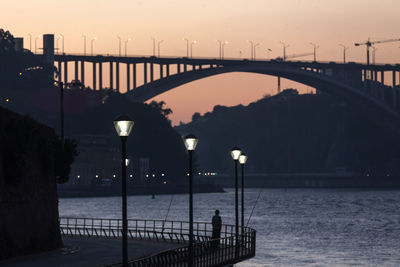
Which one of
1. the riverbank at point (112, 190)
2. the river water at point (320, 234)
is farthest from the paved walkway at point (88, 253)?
the riverbank at point (112, 190)

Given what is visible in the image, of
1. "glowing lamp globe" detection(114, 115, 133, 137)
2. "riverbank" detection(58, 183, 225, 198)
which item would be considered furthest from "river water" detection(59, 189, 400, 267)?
"riverbank" detection(58, 183, 225, 198)

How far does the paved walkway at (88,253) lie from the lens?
102 ft

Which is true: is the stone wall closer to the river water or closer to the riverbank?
the river water

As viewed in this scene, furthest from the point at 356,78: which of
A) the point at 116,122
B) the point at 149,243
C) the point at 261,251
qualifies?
the point at 116,122

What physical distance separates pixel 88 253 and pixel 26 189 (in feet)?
10.0

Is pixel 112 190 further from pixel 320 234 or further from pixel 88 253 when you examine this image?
pixel 88 253

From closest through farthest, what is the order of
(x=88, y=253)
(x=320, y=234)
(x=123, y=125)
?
(x=123, y=125), (x=88, y=253), (x=320, y=234)

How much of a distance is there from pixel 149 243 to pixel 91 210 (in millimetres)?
81659

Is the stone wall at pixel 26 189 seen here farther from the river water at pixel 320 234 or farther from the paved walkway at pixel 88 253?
the river water at pixel 320 234

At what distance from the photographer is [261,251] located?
6288cm

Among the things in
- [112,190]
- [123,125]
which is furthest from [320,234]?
[112,190]

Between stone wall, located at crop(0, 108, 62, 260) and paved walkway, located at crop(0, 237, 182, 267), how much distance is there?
1.75 ft

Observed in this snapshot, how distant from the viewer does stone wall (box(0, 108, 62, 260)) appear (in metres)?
32.2

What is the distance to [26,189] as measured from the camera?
3391cm
